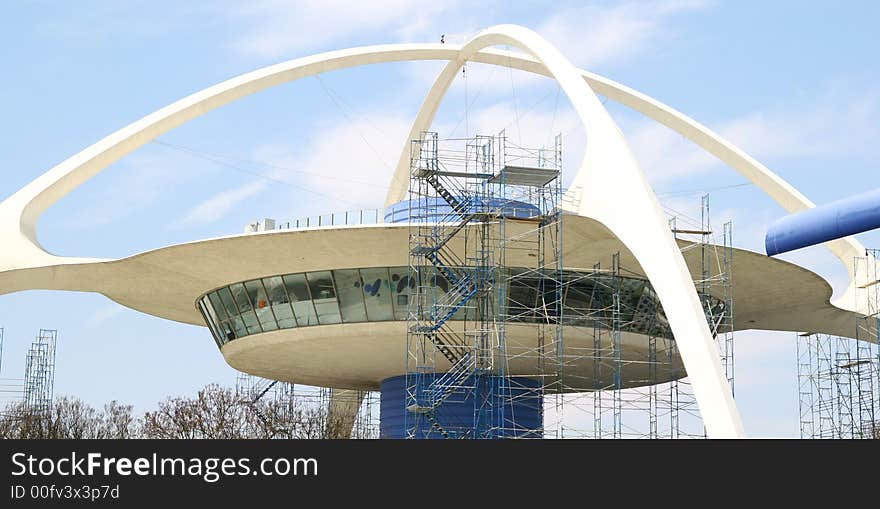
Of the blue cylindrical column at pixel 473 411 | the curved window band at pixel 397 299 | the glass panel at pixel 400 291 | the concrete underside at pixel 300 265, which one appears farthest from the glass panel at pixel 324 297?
the blue cylindrical column at pixel 473 411

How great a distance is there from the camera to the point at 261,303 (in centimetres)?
3741

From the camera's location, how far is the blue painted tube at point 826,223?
1910 centimetres

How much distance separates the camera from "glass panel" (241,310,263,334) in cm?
3781

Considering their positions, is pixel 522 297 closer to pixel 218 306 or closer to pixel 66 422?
pixel 218 306

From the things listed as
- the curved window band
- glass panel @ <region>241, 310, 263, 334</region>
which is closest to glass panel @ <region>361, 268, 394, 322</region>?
the curved window band

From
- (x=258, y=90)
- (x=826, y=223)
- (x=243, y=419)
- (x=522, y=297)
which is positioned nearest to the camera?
(x=826, y=223)

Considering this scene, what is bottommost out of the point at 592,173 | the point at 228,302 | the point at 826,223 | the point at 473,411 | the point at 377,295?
the point at 473,411

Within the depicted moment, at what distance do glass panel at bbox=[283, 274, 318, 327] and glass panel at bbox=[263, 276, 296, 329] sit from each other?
8.1 inches

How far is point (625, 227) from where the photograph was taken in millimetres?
28875

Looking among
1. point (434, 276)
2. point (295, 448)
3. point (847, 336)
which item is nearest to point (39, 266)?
point (434, 276)

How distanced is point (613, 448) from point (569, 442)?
21.6 inches

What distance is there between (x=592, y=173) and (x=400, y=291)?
7697 millimetres

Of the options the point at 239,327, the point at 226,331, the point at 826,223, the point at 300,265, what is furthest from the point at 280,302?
the point at 826,223

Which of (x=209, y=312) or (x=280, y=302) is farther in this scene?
(x=209, y=312)
